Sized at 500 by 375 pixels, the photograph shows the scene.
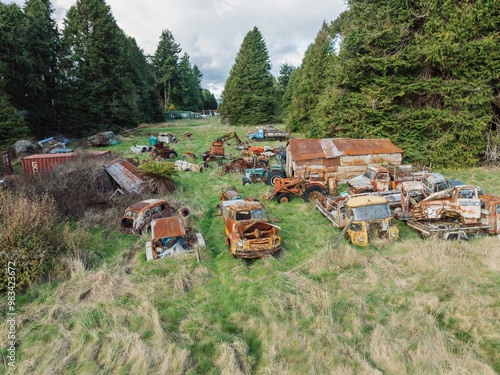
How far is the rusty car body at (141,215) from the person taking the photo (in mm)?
10062

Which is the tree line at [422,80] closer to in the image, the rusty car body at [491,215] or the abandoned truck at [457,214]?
the abandoned truck at [457,214]

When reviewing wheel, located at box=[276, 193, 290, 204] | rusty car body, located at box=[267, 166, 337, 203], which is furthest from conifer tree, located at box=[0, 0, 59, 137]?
wheel, located at box=[276, 193, 290, 204]

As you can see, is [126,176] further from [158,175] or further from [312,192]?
[312,192]

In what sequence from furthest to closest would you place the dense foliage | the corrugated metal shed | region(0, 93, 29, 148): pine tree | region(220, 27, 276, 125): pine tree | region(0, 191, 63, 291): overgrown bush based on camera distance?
region(220, 27, 276, 125): pine tree < region(0, 93, 29, 148): pine tree < the dense foliage < the corrugated metal shed < region(0, 191, 63, 291): overgrown bush

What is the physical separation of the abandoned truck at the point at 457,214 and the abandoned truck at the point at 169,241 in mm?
7560

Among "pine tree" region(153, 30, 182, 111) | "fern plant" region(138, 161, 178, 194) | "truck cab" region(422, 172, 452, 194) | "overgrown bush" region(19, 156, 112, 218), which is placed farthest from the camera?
"pine tree" region(153, 30, 182, 111)

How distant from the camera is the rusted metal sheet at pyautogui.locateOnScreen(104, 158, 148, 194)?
13.4 meters

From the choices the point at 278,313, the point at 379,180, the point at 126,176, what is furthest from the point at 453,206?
the point at 126,176

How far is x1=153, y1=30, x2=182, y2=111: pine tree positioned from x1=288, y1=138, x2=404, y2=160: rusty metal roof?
48022 millimetres

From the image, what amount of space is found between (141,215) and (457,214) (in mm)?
11078

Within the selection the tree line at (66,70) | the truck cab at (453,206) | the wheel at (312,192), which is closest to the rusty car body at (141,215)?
the wheel at (312,192)

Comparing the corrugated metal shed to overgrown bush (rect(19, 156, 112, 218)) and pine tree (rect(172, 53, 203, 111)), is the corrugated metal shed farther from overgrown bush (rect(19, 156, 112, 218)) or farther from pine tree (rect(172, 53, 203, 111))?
pine tree (rect(172, 53, 203, 111))

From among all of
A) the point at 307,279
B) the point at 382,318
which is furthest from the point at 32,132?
the point at 382,318

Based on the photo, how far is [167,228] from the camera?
862cm
